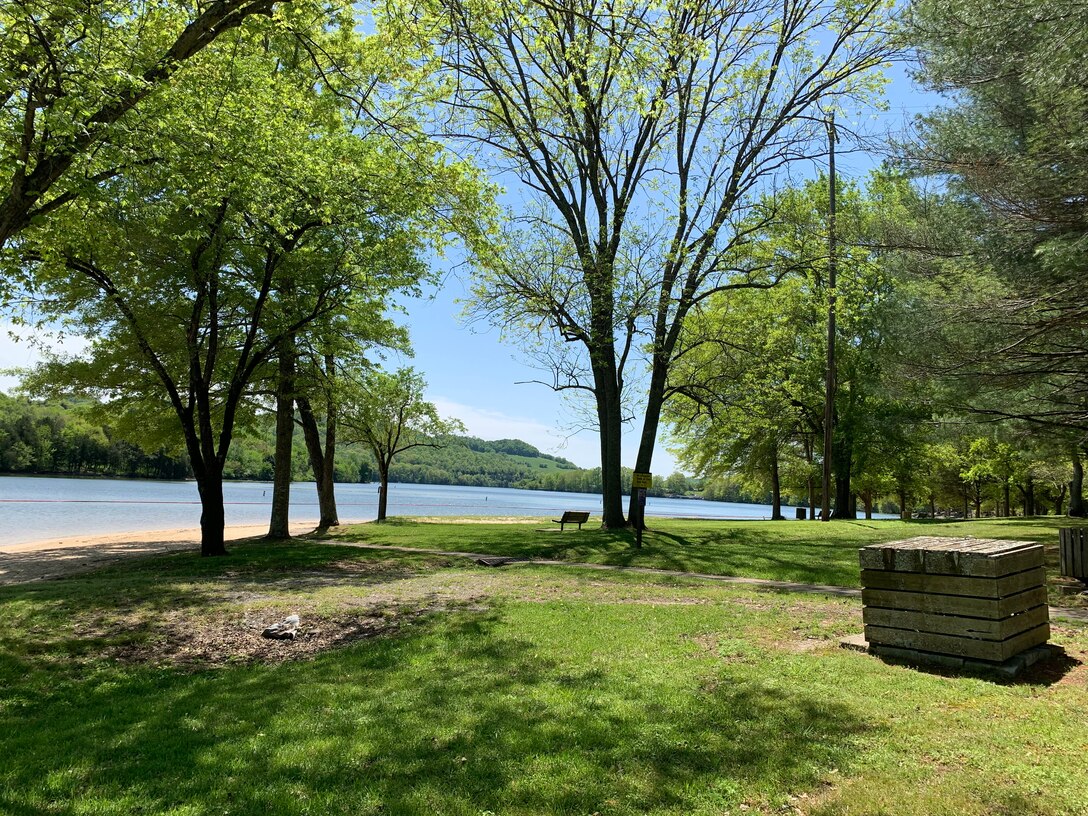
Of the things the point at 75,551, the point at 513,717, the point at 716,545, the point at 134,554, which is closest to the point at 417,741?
the point at 513,717

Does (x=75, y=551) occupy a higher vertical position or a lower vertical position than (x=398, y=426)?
lower

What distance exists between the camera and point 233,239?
1512cm

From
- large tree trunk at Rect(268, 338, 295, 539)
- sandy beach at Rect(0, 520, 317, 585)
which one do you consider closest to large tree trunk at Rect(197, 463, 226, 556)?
sandy beach at Rect(0, 520, 317, 585)

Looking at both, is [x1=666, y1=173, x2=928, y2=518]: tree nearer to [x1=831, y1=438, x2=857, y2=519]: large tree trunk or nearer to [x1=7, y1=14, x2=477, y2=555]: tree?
[x1=831, y1=438, x2=857, y2=519]: large tree trunk

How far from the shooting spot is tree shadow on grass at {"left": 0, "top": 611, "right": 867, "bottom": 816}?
3492mm

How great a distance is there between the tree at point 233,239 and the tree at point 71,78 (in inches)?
77.4

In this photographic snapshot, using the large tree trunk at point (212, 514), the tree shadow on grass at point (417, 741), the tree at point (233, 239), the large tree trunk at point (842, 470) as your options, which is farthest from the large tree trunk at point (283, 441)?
the large tree trunk at point (842, 470)

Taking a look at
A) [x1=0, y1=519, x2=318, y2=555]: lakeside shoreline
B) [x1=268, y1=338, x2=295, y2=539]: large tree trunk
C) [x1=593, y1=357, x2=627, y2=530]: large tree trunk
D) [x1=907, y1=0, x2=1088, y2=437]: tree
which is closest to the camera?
[x1=907, y1=0, x2=1088, y2=437]: tree

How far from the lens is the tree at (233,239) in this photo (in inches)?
449

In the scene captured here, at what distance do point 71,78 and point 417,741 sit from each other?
318 inches

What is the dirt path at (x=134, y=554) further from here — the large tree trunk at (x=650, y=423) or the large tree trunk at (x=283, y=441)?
the large tree trunk at (x=650, y=423)

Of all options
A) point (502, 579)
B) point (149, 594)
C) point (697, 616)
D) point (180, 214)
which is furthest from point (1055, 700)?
point (180, 214)

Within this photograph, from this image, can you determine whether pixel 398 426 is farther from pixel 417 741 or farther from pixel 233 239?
pixel 417 741

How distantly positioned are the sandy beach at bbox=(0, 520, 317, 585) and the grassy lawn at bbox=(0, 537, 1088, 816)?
8.35 metres
